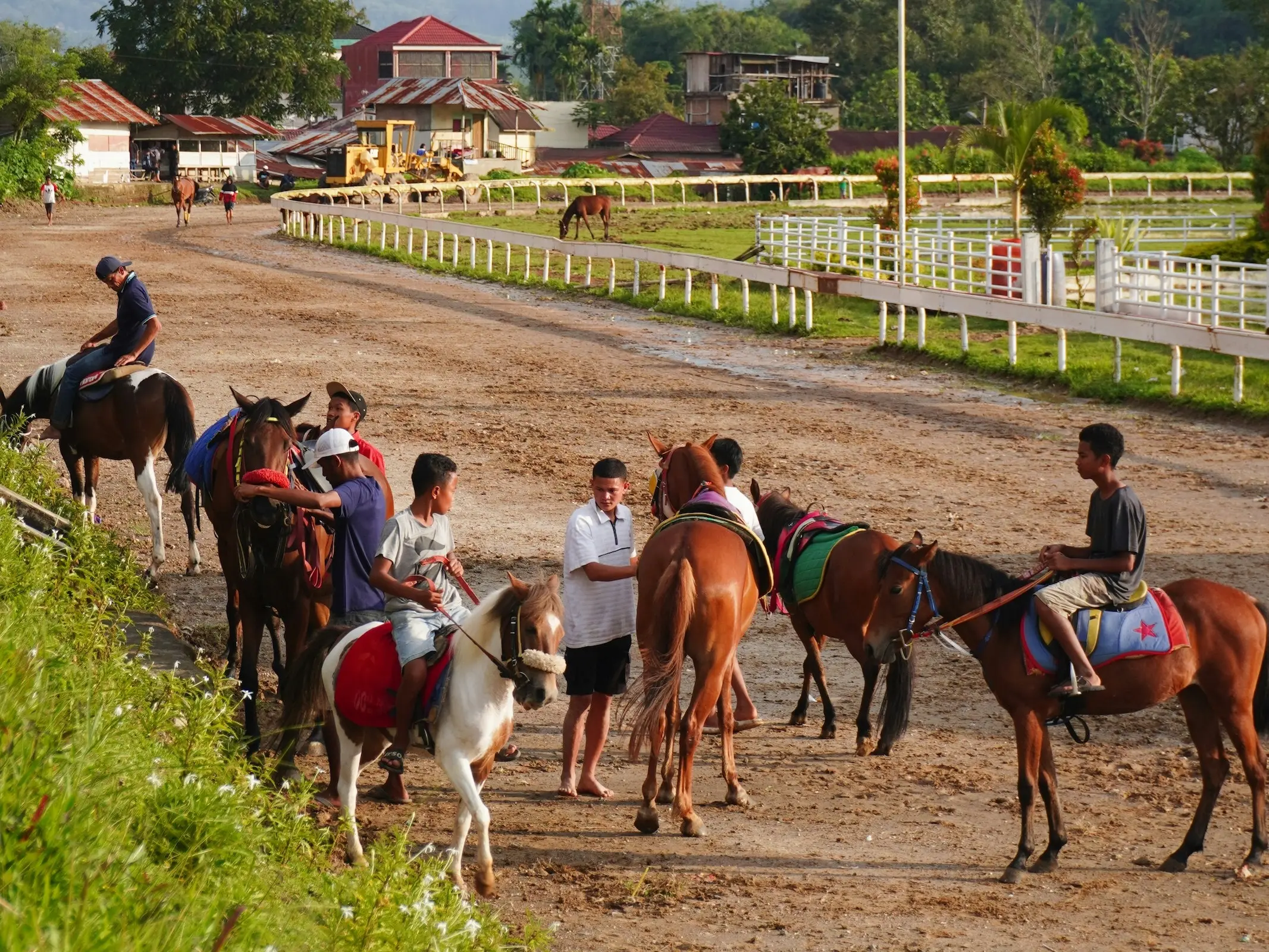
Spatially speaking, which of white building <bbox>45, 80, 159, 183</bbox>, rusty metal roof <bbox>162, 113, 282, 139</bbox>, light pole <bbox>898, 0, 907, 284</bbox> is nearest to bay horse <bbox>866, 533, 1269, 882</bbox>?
light pole <bbox>898, 0, 907, 284</bbox>

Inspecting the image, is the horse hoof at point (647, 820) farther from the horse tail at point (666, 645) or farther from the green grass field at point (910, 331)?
the green grass field at point (910, 331)

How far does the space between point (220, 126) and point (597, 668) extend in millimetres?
72438

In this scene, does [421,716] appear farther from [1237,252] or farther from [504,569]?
[1237,252]

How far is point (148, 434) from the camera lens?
1135 centimetres

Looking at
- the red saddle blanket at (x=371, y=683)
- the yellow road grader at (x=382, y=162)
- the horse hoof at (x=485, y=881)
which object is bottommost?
the horse hoof at (x=485, y=881)

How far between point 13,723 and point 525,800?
3.49 metres

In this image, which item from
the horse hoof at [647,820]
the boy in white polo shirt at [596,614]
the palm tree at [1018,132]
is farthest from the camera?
the palm tree at [1018,132]

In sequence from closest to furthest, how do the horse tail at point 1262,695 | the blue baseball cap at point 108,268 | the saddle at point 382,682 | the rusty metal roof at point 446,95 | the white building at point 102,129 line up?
1. the saddle at point 382,682
2. the horse tail at point 1262,695
3. the blue baseball cap at point 108,268
4. the white building at point 102,129
5. the rusty metal roof at point 446,95

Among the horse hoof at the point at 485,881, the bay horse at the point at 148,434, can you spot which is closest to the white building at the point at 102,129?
the bay horse at the point at 148,434

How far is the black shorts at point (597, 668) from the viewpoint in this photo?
7.33 m

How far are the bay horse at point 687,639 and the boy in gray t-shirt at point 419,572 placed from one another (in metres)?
0.88

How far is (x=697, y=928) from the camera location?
591 centimetres

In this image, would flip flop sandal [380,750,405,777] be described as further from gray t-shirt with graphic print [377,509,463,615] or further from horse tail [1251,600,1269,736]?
horse tail [1251,600,1269,736]

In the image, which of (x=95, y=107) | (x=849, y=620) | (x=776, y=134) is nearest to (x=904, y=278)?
(x=849, y=620)
